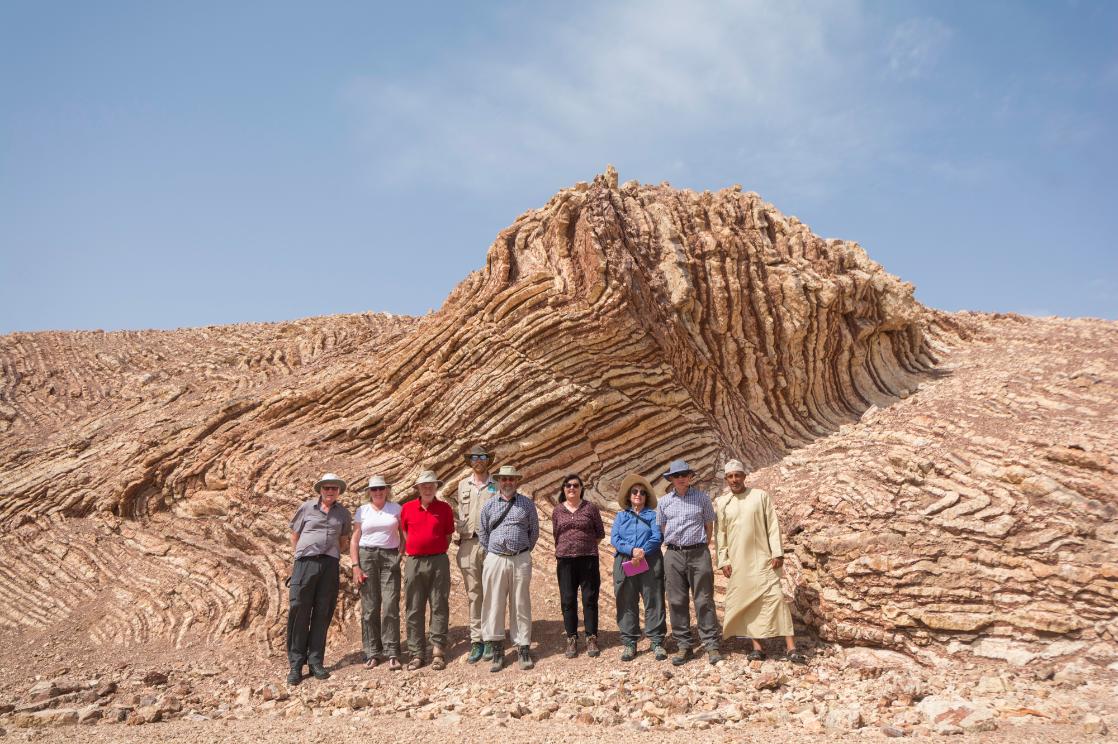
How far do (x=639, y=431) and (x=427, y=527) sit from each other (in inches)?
177

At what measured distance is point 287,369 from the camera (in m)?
15.2

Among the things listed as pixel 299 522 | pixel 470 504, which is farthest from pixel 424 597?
pixel 299 522

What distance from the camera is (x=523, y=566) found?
741cm

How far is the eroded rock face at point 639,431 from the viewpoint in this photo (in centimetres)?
689

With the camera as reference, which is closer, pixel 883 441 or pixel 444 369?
pixel 883 441

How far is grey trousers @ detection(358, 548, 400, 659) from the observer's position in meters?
7.53

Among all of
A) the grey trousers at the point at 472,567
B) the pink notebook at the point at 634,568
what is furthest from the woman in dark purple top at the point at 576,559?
the grey trousers at the point at 472,567

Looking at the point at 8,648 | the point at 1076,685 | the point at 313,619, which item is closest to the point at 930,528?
the point at 1076,685

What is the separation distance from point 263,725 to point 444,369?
5785 millimetres

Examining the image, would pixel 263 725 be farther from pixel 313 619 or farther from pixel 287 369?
pixel 287 369

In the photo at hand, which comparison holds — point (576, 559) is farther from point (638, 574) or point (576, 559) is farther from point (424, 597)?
point (424, 597)

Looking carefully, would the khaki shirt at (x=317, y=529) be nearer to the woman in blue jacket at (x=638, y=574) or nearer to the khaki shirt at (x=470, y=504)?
the khaki shirt at (x=470, y=504)

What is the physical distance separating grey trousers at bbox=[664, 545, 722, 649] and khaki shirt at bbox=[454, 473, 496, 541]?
194cm

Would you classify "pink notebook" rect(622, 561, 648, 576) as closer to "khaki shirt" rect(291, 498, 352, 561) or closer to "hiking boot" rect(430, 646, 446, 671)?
"hiking boot" rect(430, 646, 446, 671)
